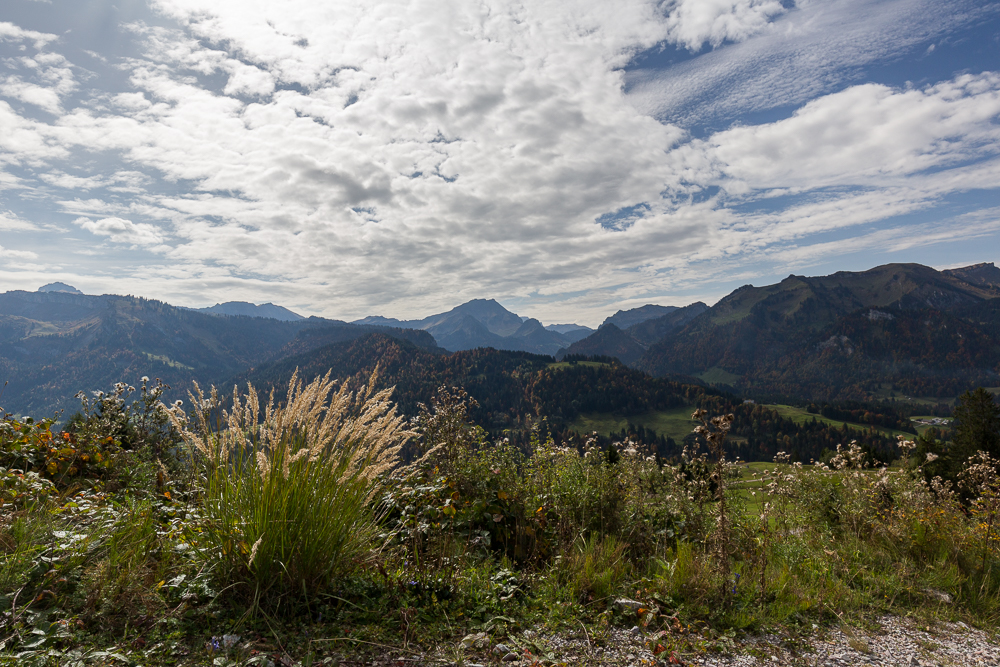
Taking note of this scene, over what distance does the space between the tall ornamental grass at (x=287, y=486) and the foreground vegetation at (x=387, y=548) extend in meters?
0.02

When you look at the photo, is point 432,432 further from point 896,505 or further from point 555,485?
point 896,505

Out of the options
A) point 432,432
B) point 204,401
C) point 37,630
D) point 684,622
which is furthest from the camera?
point 432,432

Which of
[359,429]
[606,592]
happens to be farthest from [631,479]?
[359,429]

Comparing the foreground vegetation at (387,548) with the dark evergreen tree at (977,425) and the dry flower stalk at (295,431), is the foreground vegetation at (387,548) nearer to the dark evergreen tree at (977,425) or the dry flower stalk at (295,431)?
the dry flower stalk at (295,431)

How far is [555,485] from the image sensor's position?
19.5 feet

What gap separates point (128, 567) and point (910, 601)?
760 centimetres

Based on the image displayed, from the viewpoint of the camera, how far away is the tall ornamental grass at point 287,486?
3.23 m

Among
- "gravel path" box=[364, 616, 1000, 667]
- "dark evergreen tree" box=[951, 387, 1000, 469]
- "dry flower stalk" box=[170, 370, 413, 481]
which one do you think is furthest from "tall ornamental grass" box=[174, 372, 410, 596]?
"dark evergreen tree" box=[951, 387, 1000, 469]

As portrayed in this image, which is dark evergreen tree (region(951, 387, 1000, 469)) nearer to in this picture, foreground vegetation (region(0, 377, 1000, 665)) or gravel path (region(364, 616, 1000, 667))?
foreground vegetation (region(0, 377, 1000, 665))

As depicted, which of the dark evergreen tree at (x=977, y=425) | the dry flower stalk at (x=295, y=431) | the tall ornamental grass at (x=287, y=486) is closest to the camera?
the tall ornamental grass at (x=287, y=486)

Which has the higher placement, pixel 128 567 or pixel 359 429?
pixel 359 429

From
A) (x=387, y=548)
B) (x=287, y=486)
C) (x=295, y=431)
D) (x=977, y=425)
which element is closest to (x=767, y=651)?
(x=387, y=548)

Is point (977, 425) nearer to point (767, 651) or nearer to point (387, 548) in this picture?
point (767, 651)

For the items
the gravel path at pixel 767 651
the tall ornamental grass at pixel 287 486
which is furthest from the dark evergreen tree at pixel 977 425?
the tall ornamental grass at pixel 287 486
